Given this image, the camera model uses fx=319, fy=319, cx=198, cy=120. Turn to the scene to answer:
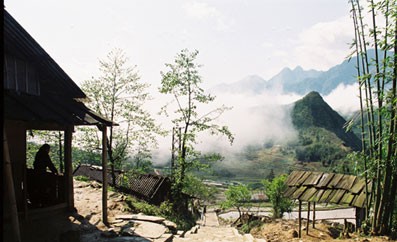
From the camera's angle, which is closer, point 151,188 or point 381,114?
point 381,114

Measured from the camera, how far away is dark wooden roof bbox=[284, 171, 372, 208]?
9516 mm

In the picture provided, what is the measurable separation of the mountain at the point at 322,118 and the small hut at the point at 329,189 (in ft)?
442

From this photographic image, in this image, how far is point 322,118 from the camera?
148 meters

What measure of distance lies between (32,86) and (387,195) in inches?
371

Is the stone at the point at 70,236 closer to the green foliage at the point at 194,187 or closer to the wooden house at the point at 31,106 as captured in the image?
the wooden house at the point at 31,106

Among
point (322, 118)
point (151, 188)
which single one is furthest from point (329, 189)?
point (322, 118)

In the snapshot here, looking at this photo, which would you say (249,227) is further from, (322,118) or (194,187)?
(322,118)

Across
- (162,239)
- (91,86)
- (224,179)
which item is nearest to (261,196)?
(224,179)

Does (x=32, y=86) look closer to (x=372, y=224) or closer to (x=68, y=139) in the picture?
(x=68, y=139)

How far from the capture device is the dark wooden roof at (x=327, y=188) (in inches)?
375

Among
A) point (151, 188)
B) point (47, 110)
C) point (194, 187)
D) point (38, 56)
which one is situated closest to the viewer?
point (47, 110)

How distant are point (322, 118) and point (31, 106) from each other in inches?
6063

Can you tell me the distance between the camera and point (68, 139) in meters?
9.24

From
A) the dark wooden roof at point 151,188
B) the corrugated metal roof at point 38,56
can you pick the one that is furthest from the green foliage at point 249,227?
the corrugated metal roof at point 38,56
